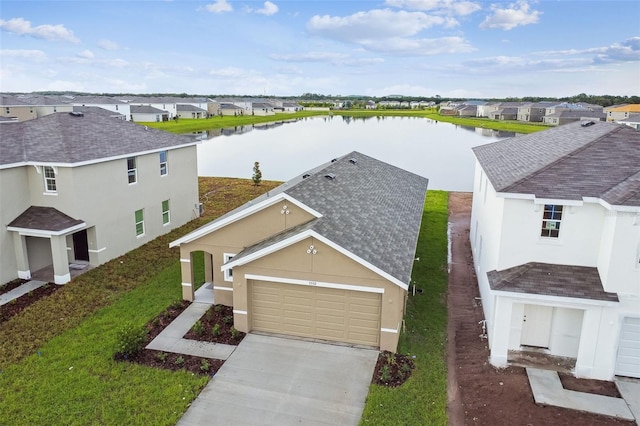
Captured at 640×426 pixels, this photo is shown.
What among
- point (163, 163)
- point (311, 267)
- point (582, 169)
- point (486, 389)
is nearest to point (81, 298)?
point (311, 267)

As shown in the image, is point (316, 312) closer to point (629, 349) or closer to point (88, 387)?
point (88, 387)

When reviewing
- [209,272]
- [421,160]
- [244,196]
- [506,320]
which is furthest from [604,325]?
[421,160]

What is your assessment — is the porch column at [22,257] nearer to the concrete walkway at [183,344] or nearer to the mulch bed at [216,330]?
the concrete walkway at [183,344]

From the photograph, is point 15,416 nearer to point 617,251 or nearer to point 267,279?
point 267,279

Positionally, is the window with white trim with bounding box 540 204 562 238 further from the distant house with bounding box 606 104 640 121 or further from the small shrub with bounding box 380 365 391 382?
the distant house with bounding box 606 104 640 121

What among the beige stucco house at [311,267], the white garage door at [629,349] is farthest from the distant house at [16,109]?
the white garage door at [629,349]

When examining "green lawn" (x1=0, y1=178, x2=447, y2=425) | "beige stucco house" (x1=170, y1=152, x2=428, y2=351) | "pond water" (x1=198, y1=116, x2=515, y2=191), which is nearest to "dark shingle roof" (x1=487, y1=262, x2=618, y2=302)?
"beige stucco house" (x1=170, y1=152, x2=428, y2=351)
